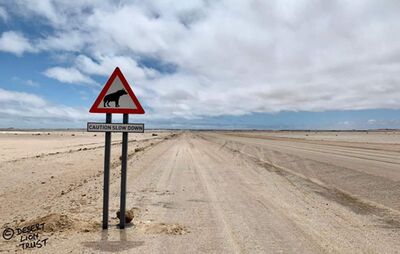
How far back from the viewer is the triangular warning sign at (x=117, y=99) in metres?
6.27

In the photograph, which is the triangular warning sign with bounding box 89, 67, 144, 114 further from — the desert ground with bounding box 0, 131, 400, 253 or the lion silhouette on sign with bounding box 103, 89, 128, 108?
the desert ground with bounding box 0, 131, 400, 253

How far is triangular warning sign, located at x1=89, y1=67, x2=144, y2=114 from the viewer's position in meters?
6.27

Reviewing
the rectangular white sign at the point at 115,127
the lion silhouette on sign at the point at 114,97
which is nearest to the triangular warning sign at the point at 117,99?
the lion silhouette on sign at the point at 114,97

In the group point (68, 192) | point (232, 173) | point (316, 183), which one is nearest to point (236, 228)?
point (68, 192)

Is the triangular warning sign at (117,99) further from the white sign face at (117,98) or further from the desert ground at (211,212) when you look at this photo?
the desert ground at (211,212)

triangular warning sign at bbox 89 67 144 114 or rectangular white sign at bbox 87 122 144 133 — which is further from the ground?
triangular warning sign at bbox 89 67 144 114

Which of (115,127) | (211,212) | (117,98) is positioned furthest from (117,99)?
(211,212)

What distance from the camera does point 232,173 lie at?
1515cm

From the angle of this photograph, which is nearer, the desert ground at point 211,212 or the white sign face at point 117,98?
the desert ground at point 211,212

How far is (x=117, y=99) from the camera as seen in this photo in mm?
6316

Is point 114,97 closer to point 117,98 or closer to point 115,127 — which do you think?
point 117,98

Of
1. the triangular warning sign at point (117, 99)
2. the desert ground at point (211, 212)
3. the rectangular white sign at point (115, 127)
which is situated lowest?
the desert ground at point (211, 212)

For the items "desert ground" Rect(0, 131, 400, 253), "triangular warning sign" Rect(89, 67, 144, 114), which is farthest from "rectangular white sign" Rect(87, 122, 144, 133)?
"desert ground" Rect(0, 131, 400, 253)

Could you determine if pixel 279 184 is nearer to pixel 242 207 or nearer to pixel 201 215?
pixel 242 207
